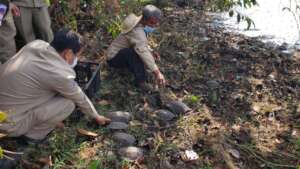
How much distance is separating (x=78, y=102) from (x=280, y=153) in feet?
6.11

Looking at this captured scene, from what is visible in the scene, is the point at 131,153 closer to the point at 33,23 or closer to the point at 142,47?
the point at 142,47

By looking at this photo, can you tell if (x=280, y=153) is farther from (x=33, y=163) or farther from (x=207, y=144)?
(x=33, y=163)

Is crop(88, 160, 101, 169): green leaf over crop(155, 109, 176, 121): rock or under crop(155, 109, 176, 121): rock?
over

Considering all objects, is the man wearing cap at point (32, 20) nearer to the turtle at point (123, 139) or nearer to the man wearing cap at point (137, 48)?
the man wearing cap at point (137, 48)

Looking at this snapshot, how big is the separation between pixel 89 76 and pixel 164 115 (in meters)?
0.84

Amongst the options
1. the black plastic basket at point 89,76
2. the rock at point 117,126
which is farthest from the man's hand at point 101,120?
the black plastic basket at point 89,76

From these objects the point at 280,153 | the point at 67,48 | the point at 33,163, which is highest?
the point at 67,48

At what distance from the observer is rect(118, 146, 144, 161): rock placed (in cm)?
368

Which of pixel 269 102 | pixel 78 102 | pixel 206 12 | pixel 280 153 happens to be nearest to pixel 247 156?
pixel 280 153

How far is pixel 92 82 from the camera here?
14.1 feet

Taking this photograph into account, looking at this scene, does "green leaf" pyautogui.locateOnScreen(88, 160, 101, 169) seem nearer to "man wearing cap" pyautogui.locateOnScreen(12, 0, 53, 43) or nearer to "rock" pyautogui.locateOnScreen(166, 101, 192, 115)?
"rock" pyautogui.locateOnScreen(166, 101, 192, 115)

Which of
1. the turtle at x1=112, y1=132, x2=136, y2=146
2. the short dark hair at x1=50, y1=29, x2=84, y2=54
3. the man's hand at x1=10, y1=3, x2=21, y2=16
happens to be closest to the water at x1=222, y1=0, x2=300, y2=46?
the turtle at x1=112, y1=132, x2=136, y2=146

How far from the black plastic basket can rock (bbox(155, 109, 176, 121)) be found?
670 millimetres

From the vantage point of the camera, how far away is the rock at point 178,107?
14.6 feet
